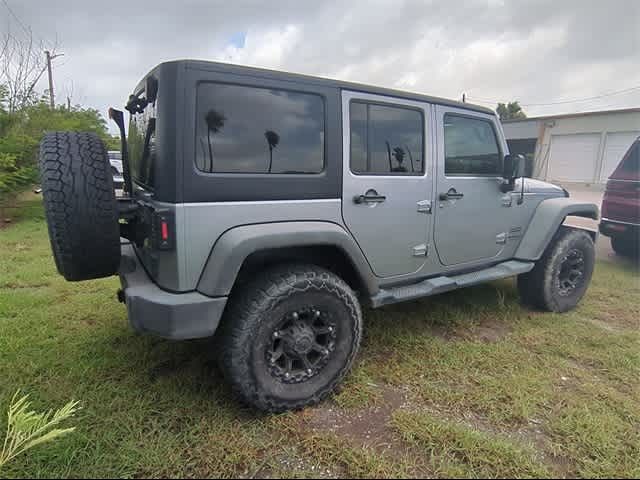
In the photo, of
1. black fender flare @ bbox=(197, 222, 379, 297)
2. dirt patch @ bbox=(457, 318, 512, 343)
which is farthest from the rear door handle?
dirt patch @ bbox=(457, 318, 512, 343)

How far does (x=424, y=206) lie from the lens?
268cm

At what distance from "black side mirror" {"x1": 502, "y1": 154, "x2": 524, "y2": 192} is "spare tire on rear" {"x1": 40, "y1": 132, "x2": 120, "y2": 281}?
9.60 feet

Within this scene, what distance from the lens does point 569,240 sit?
356 centimetres

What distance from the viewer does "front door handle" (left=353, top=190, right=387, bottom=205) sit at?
7.74 ft

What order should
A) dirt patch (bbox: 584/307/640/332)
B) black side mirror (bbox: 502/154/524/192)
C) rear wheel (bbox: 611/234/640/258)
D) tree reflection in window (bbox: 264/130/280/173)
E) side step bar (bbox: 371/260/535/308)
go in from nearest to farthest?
tree reflection in window (bbox: 264/130/280/173) < side step bar (bbox: 371/260/535/308) < black side mirror (bbox: 502/154/524/192) < dirt patch (bbox: 584/307/640/332) < rear wheel (bbox: 611/234/640/258)

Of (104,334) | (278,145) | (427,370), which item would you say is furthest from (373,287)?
(104,334)

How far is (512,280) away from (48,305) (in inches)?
197

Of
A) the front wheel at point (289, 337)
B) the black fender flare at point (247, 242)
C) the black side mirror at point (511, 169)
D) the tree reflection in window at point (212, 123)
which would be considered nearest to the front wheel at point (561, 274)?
the black side mirror at point (511, 169)

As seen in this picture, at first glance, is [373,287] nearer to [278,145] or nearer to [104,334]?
[278,145]

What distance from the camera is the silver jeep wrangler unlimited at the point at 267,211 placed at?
183 centimetres

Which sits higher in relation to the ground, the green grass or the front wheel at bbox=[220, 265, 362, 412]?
the front wheel at bbox=[220, 265, 362, 412]

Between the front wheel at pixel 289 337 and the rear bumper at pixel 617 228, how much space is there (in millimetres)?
4724

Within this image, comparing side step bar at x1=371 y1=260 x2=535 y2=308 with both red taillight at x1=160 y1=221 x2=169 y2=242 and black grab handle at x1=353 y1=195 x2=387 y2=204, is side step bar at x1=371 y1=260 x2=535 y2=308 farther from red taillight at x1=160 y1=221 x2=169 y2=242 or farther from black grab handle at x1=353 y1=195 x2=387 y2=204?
red taillight at x1=160 y1=221 x2=169 y2=242

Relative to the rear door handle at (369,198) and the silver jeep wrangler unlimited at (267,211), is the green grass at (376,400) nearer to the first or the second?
the silver jeep wrangler unlimited at (267,211)
